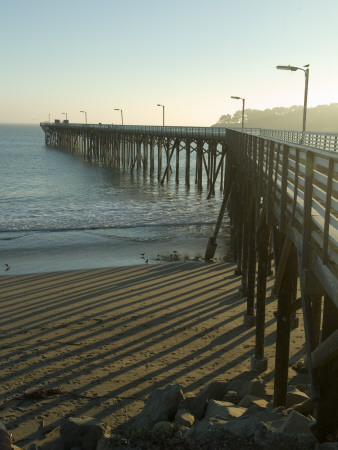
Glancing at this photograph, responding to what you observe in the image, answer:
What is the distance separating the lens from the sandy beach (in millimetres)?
7125

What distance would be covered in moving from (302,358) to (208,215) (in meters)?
18.2

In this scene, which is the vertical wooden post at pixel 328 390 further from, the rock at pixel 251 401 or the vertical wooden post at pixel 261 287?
the vertical wooden post at pixel 261 287

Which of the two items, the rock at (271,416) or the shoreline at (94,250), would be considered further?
the shoreline at (94,250)

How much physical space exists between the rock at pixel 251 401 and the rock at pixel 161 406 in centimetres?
78

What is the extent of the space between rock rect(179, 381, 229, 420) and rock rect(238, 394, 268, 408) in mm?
404

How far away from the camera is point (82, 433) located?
5574 mm

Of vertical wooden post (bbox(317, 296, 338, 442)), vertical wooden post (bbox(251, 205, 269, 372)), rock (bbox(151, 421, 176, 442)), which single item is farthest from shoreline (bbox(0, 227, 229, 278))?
vertical wooden post (bbox(317, 296, 338, 442))

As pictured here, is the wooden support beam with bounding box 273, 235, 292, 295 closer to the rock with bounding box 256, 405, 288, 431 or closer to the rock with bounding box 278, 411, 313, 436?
the rock with bounding box 256, 405, 288, 431

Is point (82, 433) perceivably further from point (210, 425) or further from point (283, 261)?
point (283, 261)

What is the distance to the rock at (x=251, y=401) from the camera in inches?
237

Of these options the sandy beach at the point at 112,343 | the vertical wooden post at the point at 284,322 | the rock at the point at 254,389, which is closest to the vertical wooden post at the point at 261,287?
the sandy beach at the point at 112,343

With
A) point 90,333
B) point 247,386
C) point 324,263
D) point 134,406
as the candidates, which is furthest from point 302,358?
point 324,263

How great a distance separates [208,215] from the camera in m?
26.2

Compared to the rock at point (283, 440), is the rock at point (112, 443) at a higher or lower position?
lower
